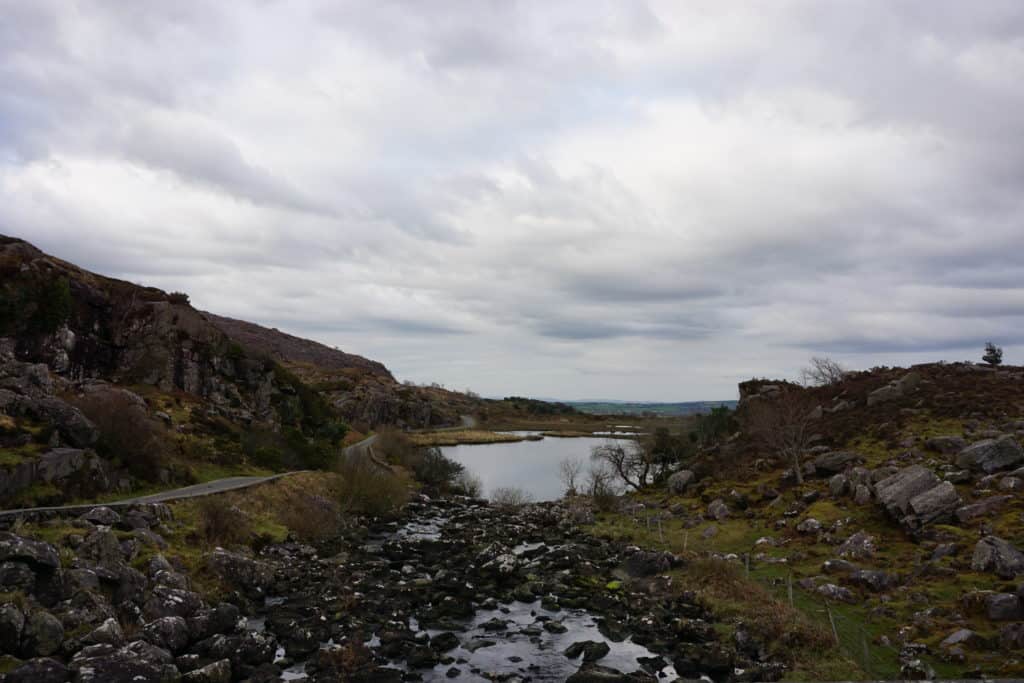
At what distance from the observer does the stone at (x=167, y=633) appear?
2269 cm

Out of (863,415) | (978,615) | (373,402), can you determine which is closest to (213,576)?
(978,615)

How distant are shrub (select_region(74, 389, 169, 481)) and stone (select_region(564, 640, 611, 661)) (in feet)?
107

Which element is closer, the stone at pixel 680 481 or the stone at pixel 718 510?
the stone at pixel 718 510

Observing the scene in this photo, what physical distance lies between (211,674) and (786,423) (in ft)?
177

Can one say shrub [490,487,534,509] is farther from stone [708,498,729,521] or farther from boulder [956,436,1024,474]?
boulder [956,436,1024,474]

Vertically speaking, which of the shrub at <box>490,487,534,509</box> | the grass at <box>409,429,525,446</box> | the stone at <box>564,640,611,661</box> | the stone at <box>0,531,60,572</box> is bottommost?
the grass at <box>409,429,525,446</box>

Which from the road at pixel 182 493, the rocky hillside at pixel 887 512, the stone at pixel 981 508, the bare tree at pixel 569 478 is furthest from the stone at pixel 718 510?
the road at pixel 182 493

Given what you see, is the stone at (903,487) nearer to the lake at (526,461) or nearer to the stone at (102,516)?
the lake at (526,461)

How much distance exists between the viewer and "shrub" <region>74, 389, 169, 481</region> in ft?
133

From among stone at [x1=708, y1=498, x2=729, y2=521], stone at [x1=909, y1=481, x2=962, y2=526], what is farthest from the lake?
stone at [x1=909, y1=481, x2=962, y2=526]

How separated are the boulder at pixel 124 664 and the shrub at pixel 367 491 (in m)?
35.5

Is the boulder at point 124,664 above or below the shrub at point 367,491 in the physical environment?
above

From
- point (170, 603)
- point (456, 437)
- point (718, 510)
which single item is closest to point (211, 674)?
point (170, 603)

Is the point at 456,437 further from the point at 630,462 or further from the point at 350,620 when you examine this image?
the point at 350,620
